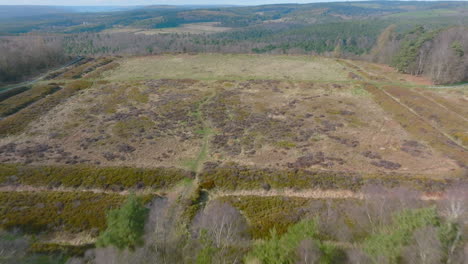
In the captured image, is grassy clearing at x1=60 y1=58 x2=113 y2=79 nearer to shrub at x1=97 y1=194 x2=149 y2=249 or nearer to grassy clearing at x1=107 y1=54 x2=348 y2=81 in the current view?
grassy clearing at x1=107 y1=54 x2=348 y2=81

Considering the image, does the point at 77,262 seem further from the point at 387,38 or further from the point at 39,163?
the point at 387,38

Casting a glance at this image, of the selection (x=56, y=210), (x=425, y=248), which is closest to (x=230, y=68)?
(x=56, y=210)

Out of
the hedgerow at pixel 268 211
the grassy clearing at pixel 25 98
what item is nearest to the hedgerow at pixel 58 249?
the hedgerow at pixel 268 211

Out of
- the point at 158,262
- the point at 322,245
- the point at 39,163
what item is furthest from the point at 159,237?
the point at 39,163

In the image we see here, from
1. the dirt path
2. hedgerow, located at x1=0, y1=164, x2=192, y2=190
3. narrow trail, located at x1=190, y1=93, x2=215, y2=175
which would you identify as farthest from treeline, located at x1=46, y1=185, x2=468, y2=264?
narrow trail, located at x1=190, y1=93, x2=215, y2=175

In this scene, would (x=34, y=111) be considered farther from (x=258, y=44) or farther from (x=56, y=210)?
(x=258, y=44)
